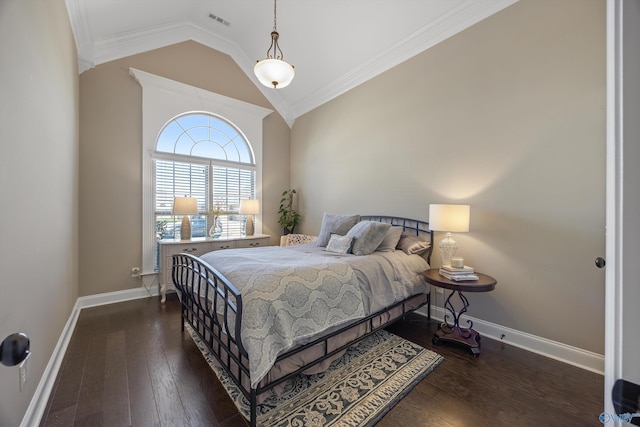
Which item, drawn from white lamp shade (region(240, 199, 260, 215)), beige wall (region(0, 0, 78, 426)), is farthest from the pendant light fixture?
white lamp shade (region(240, 199, 260, 215))

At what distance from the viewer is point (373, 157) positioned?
145 inches

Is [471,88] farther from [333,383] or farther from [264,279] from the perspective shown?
[333,383]

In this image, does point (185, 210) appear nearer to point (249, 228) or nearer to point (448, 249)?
point (249, 228)

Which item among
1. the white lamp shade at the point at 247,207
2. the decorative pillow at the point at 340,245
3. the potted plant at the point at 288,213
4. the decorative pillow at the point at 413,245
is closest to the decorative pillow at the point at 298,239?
the potted plant at the point at 288,213

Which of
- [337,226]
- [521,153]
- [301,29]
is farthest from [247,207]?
[521,153]

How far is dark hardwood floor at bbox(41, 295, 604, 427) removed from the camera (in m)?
1.49

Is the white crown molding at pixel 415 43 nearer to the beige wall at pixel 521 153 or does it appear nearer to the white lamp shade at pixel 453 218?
the beige wall at pixel 521 153

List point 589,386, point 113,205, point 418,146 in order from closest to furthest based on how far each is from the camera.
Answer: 1. point 589,386
2. point 418,146
3. point 113,205

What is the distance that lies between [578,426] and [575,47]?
2797mm

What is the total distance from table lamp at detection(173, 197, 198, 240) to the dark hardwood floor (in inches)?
63.6

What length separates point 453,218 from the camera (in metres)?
2.38

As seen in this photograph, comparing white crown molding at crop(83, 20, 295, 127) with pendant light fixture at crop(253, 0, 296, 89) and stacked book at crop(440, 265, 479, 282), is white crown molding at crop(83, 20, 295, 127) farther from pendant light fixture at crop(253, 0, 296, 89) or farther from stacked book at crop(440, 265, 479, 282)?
stacked book at crop(440, 265, 479, 282)

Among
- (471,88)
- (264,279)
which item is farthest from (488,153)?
(264,279)

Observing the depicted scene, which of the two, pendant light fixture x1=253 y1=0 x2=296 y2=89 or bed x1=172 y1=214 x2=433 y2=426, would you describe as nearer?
bed x1=172 y1=214 x2=433 y2=426
